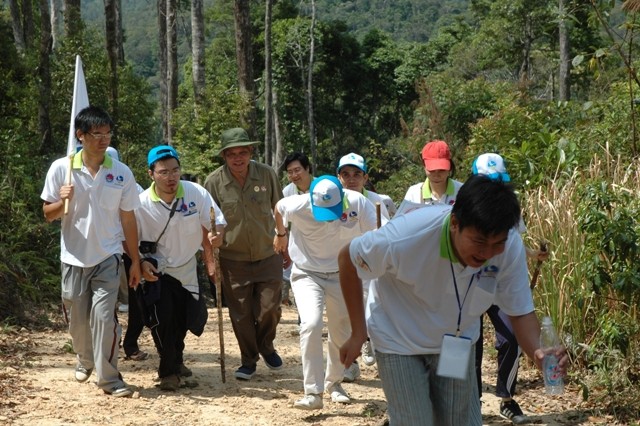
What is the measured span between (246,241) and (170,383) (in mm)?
1342

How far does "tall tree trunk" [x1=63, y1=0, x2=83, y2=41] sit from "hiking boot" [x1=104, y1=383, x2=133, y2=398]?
53.9ft

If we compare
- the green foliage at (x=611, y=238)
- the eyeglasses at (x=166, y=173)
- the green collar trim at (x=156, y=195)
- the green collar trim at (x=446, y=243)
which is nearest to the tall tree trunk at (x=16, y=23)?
the green collar trim at (x=156, y=195)

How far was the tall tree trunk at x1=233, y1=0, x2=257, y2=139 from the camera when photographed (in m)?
17.5

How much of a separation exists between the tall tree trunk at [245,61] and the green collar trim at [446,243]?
44.5 ft

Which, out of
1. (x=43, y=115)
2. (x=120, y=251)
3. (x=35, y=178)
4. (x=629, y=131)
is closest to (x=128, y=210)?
(x=120, y=251)

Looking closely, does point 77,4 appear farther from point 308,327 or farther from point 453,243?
point 453,243

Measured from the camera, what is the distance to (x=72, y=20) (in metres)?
22.4

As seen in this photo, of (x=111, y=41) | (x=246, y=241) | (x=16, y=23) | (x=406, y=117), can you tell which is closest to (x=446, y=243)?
(x=246, y=241)

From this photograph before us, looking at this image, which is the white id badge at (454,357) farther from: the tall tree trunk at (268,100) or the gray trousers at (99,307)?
the tall tree trunk at (268,100)

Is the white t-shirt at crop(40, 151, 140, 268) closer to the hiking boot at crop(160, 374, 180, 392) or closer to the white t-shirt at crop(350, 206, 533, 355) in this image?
the hiking boot at crop(160, 374, 180, 392)

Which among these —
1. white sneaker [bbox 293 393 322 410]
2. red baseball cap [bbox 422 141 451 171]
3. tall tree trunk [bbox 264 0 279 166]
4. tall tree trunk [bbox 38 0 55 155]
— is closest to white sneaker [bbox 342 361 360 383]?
white sneaker [bbox 293 393 322 410]

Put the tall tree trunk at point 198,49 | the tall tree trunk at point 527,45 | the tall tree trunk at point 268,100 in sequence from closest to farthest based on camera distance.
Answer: the tall tree trunk at point 198,49
the tall tree trunk at point 268,100
the tall tree trunk at point 527,45

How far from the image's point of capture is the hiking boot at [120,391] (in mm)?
7410

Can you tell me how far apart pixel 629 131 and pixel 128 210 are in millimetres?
6163
